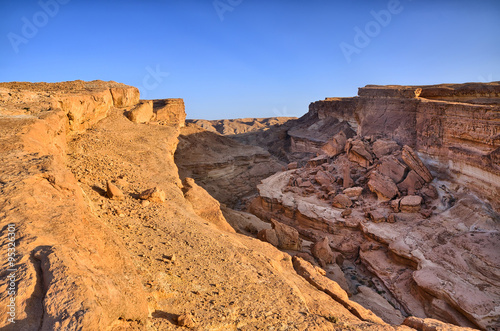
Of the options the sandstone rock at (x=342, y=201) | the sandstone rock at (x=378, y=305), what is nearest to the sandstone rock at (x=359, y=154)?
the sandstone rock at (x=342, y=201)

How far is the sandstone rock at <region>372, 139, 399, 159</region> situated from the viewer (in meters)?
15.0

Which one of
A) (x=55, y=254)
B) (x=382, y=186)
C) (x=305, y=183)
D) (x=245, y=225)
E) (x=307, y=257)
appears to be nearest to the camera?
(x=55, y=254)

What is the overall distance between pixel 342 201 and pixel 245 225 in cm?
489

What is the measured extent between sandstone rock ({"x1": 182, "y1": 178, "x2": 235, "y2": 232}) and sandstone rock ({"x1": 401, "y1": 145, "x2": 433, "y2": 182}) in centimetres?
899

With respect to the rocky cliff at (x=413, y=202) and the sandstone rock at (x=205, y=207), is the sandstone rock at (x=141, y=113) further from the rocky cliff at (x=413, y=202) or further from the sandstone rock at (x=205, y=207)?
the sandstone rock at (x=205, y=207)

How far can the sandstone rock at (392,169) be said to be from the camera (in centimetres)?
1375

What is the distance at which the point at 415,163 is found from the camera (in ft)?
44.7

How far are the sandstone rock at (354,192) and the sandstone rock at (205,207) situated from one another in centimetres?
734

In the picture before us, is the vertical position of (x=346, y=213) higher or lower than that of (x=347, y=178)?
lower

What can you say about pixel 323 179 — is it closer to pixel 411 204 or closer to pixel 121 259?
pixel 411 204

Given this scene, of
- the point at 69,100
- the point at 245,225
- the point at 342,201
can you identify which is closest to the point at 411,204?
the point at 342,201

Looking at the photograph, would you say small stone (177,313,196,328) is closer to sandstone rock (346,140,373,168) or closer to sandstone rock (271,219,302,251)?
sandstone rock (271,219,302,251)

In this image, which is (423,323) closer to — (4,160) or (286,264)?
(286,264)

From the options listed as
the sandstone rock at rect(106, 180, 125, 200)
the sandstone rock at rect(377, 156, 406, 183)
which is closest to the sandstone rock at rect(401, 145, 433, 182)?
the sandstone rock at rect(377, 156, 406, 183)
